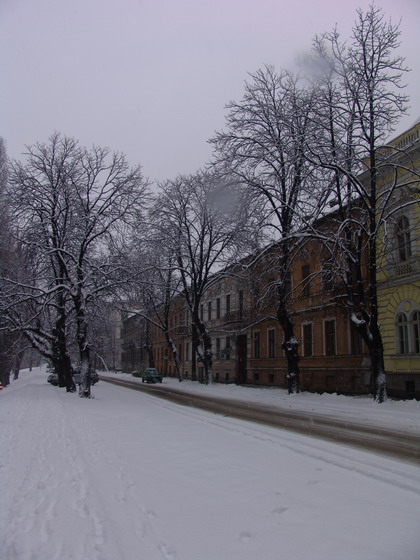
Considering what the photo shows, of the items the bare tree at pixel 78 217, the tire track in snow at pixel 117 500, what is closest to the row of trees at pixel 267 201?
the bare tree at pixel 78 217

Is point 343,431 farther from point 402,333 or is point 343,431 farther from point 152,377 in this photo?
point 152,377

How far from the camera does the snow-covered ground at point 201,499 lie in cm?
444

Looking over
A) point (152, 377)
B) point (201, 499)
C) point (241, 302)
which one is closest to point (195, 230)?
point (241, 302)

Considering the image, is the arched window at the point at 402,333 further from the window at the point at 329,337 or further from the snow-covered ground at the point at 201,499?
the snow-covered ground at the point at 201,499

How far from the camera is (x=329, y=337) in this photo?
92.0ft

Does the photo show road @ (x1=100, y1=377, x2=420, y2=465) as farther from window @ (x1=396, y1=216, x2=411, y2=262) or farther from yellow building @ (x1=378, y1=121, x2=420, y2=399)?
window @ (x1=396, y1=216, x2=411, y2=262)

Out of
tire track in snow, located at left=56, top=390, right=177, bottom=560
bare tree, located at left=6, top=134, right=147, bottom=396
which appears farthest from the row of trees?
tire track in snow, located at left=56, top=390, right=177, bottom=560

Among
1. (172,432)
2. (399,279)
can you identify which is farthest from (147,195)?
(172,432)

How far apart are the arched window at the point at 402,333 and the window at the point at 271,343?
12.5 m

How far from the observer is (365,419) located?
48.1ft

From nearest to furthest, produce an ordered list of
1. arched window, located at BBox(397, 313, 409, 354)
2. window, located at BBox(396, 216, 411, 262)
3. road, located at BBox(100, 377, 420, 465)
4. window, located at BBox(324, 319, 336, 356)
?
road, located at BBox(100, 377, 420, 465), arched window, located at BBox(397, 313, 409, 354), window, located at BBox(396, 216, 411, 262), window, located at BBox(324, 319, 336, 356)

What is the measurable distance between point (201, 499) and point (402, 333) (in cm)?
1893

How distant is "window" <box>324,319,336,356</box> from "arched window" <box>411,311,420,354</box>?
6251 millimetres

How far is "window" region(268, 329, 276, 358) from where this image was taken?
3428 centimetres
